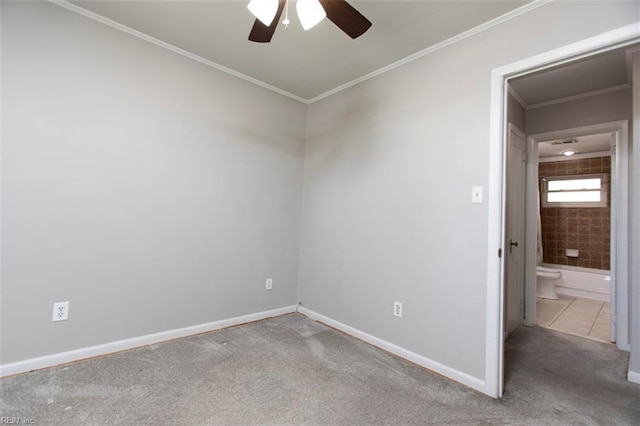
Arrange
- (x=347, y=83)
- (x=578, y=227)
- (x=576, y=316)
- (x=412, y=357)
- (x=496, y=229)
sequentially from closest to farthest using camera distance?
(x=496, y=229) < (x=412, y=357) < (x=347, y=83) < (x=576, y=316) < (x=578, y=227)

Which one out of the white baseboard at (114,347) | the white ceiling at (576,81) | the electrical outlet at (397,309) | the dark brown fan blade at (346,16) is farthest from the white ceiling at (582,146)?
the white baseboard at (114,347)

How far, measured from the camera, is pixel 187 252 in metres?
2.64

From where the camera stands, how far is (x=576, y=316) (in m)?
3.72

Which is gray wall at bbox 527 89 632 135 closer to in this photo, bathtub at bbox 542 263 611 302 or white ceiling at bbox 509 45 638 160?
white ceiling at bbox 509 45 638 160

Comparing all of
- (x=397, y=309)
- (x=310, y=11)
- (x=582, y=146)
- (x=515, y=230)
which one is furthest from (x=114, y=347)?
(x=582, y=146)

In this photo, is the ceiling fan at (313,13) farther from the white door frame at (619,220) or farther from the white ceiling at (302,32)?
the white door frame at (619,220)

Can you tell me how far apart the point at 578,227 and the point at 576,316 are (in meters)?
2.57

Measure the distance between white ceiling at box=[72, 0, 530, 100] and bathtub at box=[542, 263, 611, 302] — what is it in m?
4.94

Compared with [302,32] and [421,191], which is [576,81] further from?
[302,32]

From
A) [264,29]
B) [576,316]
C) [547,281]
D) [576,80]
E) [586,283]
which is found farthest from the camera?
[586,283]

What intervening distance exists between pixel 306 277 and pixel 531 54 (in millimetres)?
2730

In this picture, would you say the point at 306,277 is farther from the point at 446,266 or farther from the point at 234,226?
the point at 446,266

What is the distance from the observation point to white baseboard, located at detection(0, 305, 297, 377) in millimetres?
1931

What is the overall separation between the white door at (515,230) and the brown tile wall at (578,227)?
308cm
